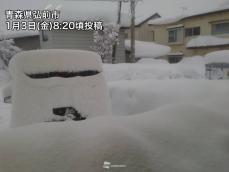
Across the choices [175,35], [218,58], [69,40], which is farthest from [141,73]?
[175,35]

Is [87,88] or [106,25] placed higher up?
[106,25]

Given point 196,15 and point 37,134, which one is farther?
point 196,15

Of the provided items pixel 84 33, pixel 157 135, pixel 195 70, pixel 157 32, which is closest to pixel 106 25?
pixel 84 33

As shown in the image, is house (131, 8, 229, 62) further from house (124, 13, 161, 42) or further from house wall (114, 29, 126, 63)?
house wall (114, 29, 126, 63)

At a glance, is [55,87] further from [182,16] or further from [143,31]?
[143,31]

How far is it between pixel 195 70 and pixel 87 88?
5424 millimetres

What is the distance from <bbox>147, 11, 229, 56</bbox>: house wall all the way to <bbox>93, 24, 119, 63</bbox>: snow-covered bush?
9.19 feet

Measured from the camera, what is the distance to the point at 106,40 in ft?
30.1

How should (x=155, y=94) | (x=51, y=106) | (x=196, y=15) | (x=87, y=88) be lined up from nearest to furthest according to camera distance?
(x=51, y=106) < (x=87, y=88) < (x=155, y=94) < (x=196, y=15)

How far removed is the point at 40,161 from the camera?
57 cm

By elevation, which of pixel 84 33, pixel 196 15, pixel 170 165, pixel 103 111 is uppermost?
pixel 196 15

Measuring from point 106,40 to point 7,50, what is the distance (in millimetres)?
3023

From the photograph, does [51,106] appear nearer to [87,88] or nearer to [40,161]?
[87,88]

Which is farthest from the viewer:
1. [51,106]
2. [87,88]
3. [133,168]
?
[87,88]
